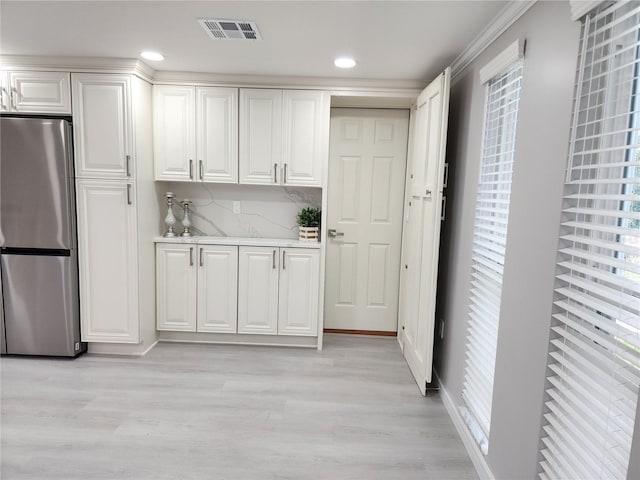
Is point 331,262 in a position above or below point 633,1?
below

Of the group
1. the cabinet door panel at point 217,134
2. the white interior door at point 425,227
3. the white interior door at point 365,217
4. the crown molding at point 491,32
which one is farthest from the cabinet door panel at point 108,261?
the crown molding at point 491,32

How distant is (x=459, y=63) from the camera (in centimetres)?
262

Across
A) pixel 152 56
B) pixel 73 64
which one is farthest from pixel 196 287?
pixel 73 64

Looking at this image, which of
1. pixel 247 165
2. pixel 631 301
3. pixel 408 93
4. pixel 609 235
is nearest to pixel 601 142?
pixel 609 235

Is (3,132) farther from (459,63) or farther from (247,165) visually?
(459,63)

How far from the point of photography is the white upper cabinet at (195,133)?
3.29m

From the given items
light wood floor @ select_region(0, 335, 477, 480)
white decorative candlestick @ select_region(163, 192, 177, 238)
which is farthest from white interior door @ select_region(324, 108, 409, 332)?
white decorative candlestick @ select_region(163, 192, 177, 238)

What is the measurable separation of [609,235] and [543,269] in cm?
28

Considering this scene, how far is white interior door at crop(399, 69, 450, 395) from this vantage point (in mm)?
2557

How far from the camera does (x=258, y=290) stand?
136 inches

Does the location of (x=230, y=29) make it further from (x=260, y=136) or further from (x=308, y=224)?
(x=308, y=224)

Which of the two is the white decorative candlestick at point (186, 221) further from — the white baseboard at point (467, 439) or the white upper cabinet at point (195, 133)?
the white baseboard at point (467, 439)

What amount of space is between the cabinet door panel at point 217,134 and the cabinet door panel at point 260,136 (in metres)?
0.07

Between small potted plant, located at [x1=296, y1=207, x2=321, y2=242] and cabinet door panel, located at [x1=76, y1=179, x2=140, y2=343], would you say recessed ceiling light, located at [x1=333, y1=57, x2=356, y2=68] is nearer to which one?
small potted plant, located at [x1=296, y1=207, x2=321, y2=242]
